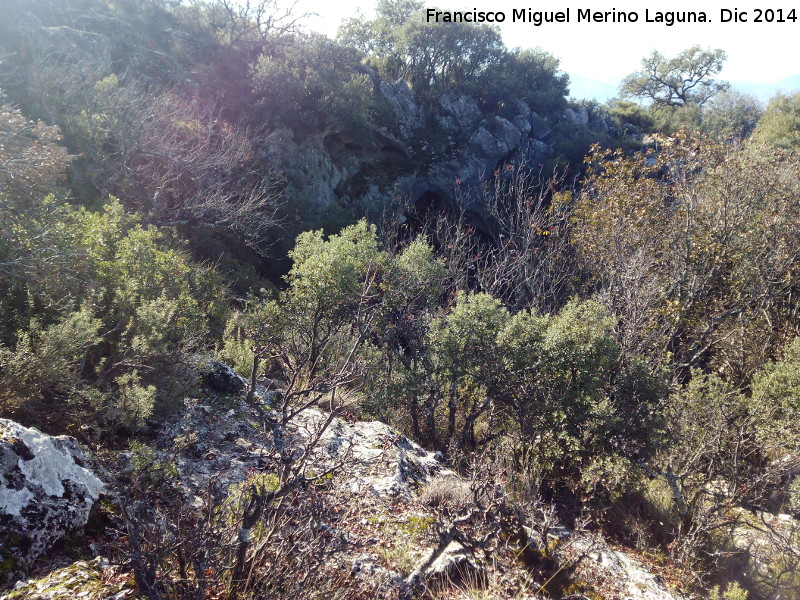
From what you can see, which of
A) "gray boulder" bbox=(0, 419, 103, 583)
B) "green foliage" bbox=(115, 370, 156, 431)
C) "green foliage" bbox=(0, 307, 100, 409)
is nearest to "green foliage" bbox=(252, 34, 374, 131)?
"green foliage" bbox=(0, 307, 100, 409)

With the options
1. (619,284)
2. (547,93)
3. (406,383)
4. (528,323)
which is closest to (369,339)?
(406,383)

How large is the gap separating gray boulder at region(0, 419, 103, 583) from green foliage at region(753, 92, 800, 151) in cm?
2227

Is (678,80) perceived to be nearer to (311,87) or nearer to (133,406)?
(311,87)

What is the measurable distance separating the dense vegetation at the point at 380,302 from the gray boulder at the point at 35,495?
707 millimetres

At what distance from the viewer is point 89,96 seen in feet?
33.4

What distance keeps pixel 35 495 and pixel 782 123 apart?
85.4ft

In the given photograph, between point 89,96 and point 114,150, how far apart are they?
1.18m

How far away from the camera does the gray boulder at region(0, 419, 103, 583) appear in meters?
2.25

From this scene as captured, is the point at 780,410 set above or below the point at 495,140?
below

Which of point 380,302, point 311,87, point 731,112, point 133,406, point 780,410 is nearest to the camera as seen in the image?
point 133,406

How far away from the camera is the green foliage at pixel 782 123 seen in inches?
728

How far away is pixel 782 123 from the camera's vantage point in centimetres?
1981

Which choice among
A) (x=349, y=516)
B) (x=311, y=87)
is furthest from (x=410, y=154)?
(x=349, y=516)

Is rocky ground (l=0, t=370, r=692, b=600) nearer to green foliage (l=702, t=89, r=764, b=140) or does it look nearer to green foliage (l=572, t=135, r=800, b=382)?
green foliage (l=572, t=135, r=800, b=382)
